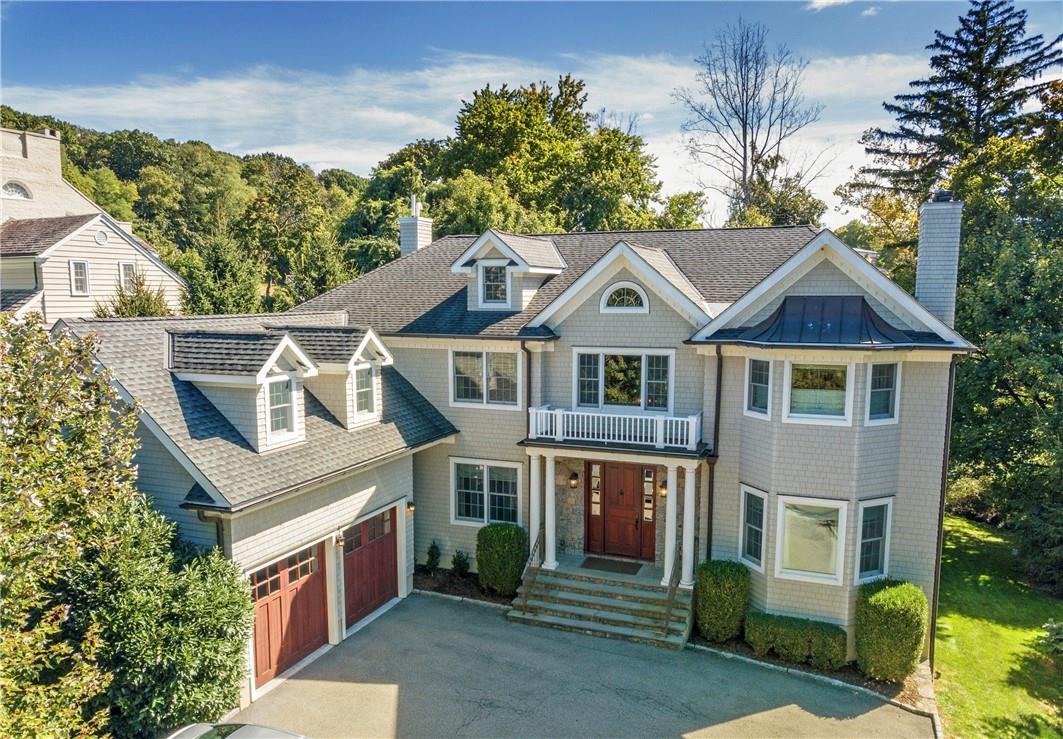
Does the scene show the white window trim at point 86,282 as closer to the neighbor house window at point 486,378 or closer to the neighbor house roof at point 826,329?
the neighbor house window at point 486,378

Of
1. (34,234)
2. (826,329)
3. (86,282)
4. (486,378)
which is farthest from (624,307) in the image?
(34,234)

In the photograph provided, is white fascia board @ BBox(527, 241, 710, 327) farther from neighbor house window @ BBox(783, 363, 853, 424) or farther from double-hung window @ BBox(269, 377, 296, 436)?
double-hung window @ BBox(269, 377, 296, 436)

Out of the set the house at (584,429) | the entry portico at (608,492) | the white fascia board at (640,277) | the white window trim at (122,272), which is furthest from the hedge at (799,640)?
the white window trim at (122,272)

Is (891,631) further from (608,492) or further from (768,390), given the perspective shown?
(608,492)

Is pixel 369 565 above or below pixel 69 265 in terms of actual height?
below

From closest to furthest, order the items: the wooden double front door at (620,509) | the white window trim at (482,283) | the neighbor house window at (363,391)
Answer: the neighbor house window at (363,391) < the wooden double front door at (620,509) < the white window trim at (482,283)

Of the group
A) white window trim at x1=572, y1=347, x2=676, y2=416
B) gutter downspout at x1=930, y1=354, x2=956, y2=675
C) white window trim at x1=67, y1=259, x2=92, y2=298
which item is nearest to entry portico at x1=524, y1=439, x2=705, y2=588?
white window trim at x1=572, y1=347, x2=676, y2=416

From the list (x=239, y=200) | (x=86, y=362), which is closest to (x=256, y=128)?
(x=86, y=362)
